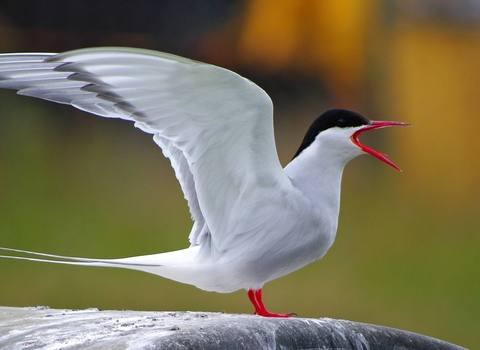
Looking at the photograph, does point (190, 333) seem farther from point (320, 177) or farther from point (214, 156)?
point (320, 177)

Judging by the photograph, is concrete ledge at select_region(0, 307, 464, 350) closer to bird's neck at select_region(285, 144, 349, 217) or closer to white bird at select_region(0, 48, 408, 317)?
white bird at select_region(0, 48, 408, 317)

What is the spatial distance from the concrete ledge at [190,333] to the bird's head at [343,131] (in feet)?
1.21

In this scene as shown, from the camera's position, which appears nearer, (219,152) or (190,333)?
(190,333)

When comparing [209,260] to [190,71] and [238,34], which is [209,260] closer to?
Result: [190,71]

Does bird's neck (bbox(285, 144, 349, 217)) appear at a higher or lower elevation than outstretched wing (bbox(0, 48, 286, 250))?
lower

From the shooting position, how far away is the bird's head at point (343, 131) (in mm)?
1516

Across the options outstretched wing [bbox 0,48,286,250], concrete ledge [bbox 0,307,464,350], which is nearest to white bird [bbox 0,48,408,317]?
outstretched wing [bbox 0,48,286,250]

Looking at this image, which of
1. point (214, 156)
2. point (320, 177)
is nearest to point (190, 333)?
point (214, 156)

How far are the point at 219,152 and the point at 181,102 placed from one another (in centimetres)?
13

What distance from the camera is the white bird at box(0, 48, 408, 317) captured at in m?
1.31

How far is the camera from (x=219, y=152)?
141 cm

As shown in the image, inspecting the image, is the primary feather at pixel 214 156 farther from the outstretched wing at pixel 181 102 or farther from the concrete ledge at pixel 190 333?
the concrete ledge at pixel 190 333

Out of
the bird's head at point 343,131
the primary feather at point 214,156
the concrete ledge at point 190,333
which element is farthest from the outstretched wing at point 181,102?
the concrete ledge at point 190,333

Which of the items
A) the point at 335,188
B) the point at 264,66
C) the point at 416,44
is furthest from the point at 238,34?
the point at 335,188
